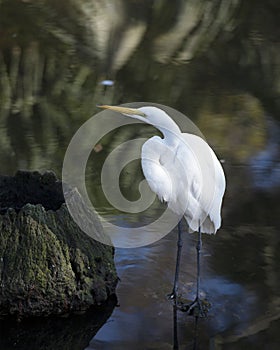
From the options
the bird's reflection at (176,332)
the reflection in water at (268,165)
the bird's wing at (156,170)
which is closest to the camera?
the bird's reflection at (176,332)

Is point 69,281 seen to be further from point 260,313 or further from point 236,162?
point 236,162

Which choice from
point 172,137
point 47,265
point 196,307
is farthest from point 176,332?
point 172,137

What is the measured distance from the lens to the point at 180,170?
12.8 feet

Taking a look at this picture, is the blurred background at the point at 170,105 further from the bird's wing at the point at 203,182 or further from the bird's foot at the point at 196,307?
the bird's wing at the point at 203,182

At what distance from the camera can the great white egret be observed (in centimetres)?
389

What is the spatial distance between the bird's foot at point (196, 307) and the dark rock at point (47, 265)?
0.42 meters

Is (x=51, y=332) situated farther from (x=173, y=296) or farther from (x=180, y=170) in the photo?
(x=180, y=170)

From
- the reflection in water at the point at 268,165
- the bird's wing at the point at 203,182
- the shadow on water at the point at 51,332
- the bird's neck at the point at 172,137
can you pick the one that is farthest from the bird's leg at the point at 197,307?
the reflection in water at the point at 268,165

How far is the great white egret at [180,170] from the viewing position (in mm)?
3889

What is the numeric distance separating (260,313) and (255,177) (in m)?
1.94

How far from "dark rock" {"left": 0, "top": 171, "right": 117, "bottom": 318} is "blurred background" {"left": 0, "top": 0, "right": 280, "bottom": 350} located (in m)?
0.17

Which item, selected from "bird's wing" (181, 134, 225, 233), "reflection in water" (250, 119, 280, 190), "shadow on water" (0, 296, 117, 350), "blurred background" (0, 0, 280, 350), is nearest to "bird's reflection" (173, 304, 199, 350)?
"blurred background" (0, 0, 280, 350)

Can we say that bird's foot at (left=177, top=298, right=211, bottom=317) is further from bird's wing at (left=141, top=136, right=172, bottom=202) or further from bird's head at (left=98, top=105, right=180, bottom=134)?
bird's head at (left=98, top=105, right=180, bottom=134)

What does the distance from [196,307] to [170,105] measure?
337cm
